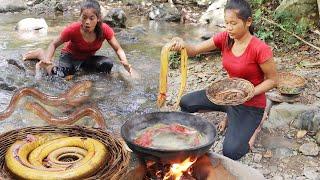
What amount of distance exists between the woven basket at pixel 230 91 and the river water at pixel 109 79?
1.59 m

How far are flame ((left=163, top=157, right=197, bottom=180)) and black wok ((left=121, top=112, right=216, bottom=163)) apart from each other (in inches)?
6.0

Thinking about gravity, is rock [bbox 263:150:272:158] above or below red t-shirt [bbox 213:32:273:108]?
below

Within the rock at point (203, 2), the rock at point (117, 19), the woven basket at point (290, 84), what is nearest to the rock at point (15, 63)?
the woven basket at point (290, 84)

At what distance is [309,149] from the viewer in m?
5.03

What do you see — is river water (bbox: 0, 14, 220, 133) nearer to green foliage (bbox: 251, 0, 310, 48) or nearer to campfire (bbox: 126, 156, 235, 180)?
green foliage (bbox: 251, 0, 310, 48)

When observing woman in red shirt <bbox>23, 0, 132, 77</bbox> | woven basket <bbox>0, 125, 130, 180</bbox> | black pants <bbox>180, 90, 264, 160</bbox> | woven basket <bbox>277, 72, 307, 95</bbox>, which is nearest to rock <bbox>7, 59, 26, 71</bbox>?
woman in red shirt <bbox>23, 0, 132, 77</bbox>

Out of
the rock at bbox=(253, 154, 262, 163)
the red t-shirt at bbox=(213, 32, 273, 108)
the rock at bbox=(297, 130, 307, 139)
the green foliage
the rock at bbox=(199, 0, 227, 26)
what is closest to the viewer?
the red t-shirt at bbox=(213, 32, 273, 108)

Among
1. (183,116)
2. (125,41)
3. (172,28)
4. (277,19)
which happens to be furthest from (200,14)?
(183,116)

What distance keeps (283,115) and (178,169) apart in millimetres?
2540

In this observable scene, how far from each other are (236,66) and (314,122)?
4.35 feet

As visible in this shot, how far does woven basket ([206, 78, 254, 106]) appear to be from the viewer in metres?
4.47

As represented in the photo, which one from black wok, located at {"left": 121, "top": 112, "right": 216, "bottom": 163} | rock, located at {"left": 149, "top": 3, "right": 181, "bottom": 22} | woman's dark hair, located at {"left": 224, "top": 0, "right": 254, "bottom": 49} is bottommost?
rock, located at {"left": 149, "top": 3, "right": 181, "bottom": 22}

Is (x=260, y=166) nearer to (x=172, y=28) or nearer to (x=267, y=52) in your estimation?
(x=267, y=52)

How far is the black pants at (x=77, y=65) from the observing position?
300 inches
